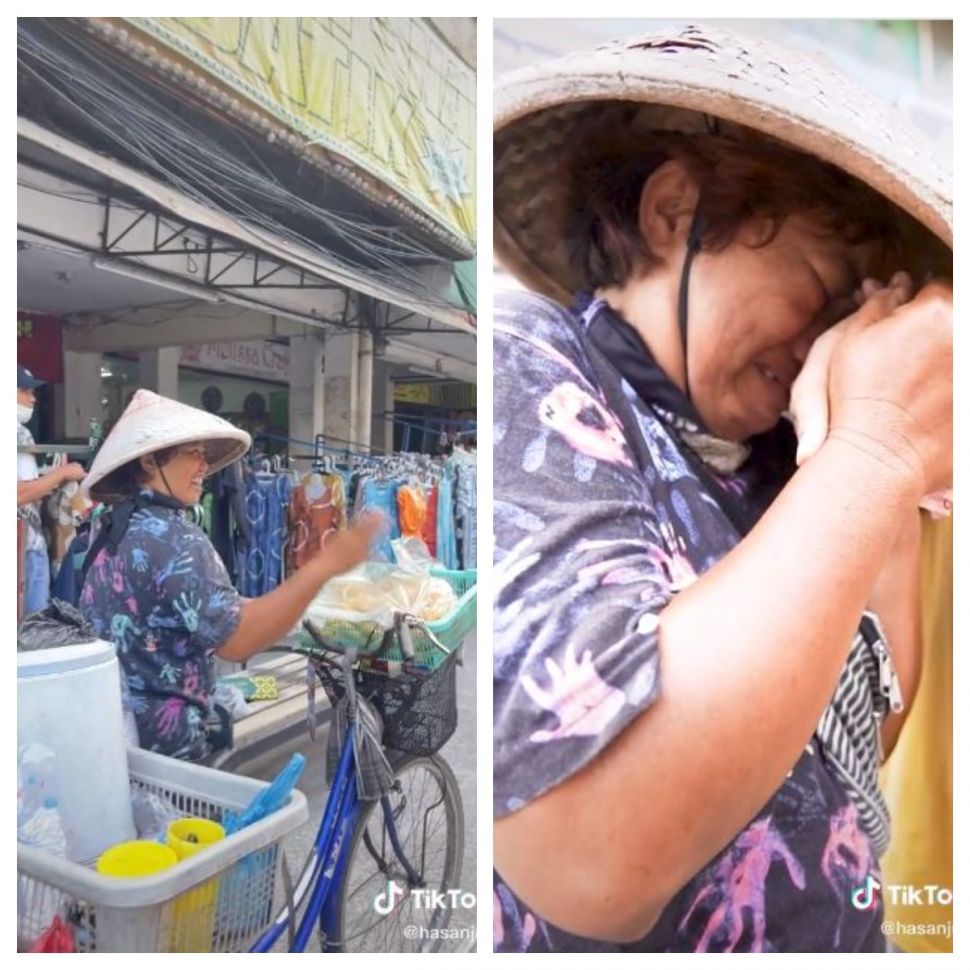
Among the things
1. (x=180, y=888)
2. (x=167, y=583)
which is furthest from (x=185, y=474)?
(x=180, y=888)

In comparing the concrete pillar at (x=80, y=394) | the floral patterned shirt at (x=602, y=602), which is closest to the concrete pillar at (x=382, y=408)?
the floral patterned shirt at (x=602, y=602)

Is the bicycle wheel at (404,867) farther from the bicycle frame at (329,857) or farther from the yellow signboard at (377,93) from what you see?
the yellow signboard at (377,93)

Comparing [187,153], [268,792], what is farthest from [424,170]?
[268,792]

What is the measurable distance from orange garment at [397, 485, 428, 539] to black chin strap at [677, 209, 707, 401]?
25.0 inches

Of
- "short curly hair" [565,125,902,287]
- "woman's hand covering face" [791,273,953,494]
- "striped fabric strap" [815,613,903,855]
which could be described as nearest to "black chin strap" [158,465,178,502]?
"short curly hair" [565,125,902,287]

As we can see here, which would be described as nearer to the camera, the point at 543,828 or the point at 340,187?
the point at 543,828

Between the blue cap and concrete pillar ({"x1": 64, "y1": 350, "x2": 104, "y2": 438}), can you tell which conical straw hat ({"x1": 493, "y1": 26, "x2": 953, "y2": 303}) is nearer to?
concrete pillar ({"x1": 64, "y1": 350, "x2": 104, "y2": 438})

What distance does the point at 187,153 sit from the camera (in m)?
1.70

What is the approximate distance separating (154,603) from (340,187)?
1.02 m

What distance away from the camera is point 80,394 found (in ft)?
5.76

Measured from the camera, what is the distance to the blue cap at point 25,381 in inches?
69.6

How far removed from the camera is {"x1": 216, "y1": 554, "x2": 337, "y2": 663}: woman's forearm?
1.79 meters

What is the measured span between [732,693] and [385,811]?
35.1 inches
